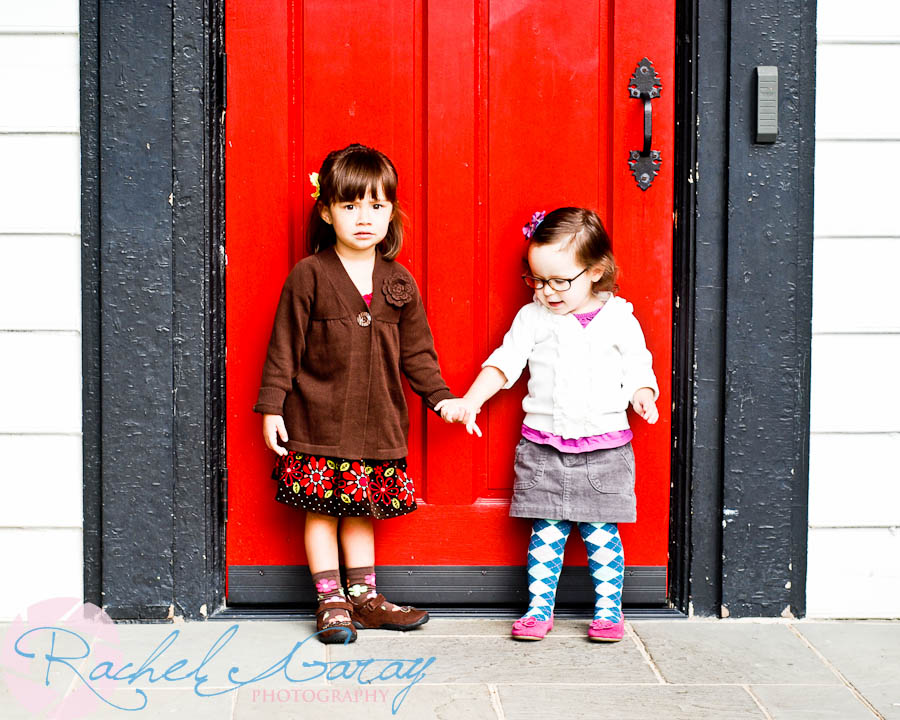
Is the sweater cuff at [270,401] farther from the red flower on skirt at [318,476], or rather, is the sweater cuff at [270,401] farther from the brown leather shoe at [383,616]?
the brown leather shoe at [383,616]

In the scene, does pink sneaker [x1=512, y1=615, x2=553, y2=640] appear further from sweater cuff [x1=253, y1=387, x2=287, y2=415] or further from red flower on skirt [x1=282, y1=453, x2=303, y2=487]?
sweater cuff [x1=253, y1=387, x2=287, y2=415]

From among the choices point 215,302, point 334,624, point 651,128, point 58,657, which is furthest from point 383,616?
point 651,128

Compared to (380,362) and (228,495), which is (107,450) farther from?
(380,362)

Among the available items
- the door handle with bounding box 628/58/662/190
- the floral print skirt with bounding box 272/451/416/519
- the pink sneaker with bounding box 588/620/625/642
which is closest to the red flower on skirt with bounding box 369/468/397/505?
the floral print skirt with bounding box 272/451/416/519

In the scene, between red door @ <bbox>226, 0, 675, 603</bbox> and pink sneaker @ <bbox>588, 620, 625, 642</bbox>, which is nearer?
pink sneaker @ <bbox>588, 620, 625, 642</bbox>

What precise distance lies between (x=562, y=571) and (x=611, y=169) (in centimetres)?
116

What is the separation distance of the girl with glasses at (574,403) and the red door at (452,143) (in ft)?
0.43

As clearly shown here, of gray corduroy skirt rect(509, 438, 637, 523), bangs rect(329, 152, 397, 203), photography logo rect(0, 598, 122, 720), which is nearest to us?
photography logo rect(0, 598, 122, 720)

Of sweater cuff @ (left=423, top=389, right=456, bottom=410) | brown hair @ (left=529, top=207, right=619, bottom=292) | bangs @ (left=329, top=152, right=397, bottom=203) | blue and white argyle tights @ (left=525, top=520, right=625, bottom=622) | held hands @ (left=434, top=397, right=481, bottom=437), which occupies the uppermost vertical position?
bangs @ (left=329, top=152, right=397, bottom=203)

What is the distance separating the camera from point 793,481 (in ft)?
9.57

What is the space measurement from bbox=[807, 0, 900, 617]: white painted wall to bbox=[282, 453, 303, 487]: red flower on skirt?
142 centimetres

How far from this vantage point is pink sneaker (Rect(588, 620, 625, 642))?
2.78 meters

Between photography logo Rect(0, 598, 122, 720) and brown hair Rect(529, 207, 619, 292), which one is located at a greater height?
brown hair Rect(529, 207, 619, 292)

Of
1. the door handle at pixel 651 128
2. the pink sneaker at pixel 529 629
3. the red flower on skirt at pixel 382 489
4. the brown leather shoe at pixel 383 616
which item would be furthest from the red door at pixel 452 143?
the pink sneaker at pixel 529 629
